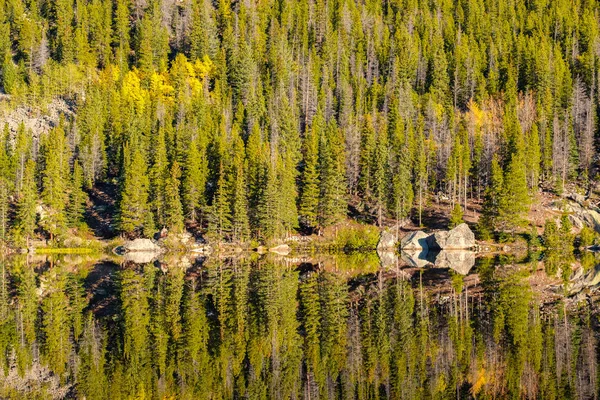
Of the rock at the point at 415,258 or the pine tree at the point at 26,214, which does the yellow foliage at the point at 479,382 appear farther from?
the pine tree at the point at 26,214

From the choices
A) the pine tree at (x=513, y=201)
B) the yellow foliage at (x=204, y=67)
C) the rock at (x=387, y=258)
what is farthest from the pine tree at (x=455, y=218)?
the yellow foliage at (x=204, y=67)

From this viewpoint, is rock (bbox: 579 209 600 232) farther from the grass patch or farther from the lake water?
the grass patch

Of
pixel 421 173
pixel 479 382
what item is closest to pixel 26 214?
pixel 421 173

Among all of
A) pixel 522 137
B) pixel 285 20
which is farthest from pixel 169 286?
pixel 285 20

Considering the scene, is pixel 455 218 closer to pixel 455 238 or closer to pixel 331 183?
pixel 455 238

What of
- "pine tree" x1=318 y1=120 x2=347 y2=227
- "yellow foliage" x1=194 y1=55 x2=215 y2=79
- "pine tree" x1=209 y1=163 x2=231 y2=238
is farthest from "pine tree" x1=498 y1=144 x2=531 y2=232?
"yellow foliage" x1=194 y1=55 x2=215 y2=79

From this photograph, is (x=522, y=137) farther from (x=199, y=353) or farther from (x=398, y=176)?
(x=199, y=353)
